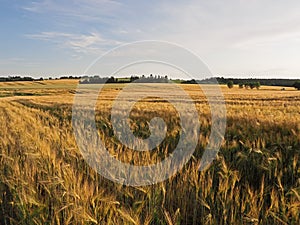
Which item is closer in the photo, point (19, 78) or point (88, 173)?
point (88, 173)

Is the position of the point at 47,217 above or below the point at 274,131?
below

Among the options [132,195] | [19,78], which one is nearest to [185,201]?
[132,195]

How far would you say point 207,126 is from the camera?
21.0 feet

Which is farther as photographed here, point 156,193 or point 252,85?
point 252,85

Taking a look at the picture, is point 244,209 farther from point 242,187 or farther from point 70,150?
point 70,150

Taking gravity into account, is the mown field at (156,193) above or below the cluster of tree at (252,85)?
below

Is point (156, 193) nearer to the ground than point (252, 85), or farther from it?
nearer to the ground

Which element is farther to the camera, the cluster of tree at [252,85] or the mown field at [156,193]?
the cluster of tree at [252,85]

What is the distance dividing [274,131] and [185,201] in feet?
11.1

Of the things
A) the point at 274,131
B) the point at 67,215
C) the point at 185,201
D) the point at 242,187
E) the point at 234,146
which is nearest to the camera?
the point at 67,215

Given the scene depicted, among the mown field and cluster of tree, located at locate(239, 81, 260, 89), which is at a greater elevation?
cluster of tree, located at locate(239, 81, 260, 89)

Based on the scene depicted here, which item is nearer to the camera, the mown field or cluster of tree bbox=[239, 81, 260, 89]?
the mown field

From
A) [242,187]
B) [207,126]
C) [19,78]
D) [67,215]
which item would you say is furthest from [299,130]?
[19,78]

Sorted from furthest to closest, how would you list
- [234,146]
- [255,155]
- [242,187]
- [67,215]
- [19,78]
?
[19,78]
[234,146]
[255,155]
[242,187]
[67,215]
